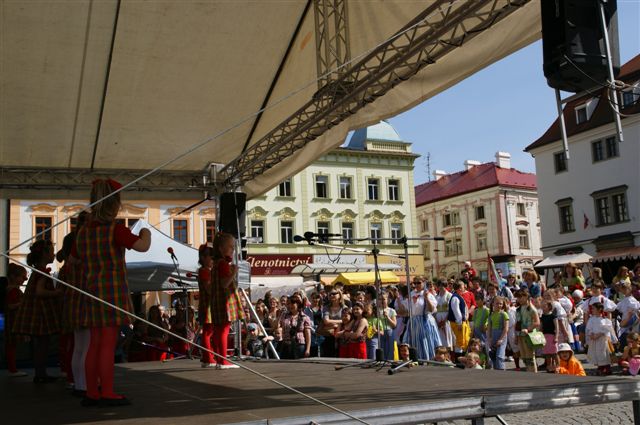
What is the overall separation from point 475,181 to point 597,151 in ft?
70.6

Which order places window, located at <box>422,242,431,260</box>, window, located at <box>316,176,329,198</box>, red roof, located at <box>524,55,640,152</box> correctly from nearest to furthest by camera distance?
red roof, located at <box>524,55,640,152</box> < window, located at <box>316,176,329,198</box> < window, located at <box>422,242,431,260</box>

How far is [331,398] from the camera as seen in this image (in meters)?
4.09

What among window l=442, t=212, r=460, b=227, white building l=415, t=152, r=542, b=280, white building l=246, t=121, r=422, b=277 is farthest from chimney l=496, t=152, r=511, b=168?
white building l=246, t=121, r=422, b=277

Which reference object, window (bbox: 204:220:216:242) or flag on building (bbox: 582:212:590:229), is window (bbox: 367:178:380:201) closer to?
window (bbox: 204:220:216:242)

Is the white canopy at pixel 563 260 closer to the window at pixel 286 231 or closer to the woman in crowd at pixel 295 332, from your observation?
the window at pixel 286 231

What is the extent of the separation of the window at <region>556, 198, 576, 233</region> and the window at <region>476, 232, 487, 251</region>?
16.7 meters

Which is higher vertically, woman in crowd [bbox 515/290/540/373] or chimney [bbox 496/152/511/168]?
chimney [bbox 496/152/511/168]

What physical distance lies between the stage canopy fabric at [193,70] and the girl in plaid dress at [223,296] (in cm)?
119

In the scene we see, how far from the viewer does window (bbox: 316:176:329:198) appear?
42875 millimetres

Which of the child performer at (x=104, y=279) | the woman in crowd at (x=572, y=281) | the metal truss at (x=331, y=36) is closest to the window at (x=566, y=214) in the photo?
the woman in crowd at (x=572, y=281)

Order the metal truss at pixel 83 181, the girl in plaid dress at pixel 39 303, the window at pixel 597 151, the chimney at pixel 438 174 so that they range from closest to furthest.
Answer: the girl in plaid dress at pixel 39 303 < the metal truss at pixel 83 181 < the window at pixel 597 151 < the chimney at pixel 438 174

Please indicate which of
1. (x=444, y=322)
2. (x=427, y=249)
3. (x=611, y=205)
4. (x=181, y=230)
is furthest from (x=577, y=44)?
(x=427, y=249)

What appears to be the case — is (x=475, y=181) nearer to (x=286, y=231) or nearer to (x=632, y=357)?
(x=286, y=231)

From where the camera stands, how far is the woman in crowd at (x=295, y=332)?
1112cm
